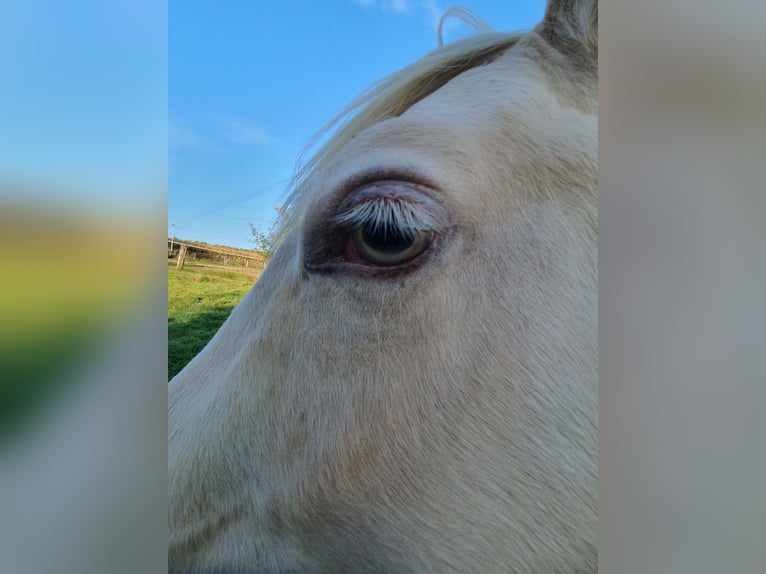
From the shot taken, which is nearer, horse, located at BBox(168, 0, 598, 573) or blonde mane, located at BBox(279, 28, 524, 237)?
horse, located at BBox(168, 0, 598, 573)

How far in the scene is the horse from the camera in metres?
0.65

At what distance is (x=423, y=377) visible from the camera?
2.14 ft

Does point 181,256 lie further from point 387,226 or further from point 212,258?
point 387,226

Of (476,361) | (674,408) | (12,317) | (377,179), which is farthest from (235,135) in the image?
(674,408)

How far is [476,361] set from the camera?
655 millimetres

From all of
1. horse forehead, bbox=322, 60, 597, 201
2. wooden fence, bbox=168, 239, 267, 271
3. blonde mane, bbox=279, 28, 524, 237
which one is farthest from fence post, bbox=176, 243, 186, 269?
horse forehead, bbox=322, 60, 597, 201

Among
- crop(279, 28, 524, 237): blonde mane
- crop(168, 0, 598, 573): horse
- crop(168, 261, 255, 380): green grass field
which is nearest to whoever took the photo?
crop(168, 0, 598, 573): horse

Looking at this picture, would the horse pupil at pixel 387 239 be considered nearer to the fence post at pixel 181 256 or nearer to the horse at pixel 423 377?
the horse at pixel 423 377

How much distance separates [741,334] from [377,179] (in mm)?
798

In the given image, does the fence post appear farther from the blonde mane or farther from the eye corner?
the eye corner

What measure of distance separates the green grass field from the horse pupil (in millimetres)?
406

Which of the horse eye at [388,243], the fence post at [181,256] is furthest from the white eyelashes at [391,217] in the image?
the fence post at [181,256]

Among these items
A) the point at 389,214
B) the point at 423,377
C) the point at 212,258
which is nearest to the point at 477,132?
the point at 389,214

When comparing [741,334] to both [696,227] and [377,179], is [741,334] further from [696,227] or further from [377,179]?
[377,179]
